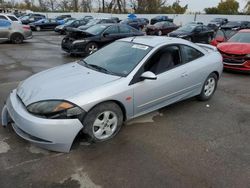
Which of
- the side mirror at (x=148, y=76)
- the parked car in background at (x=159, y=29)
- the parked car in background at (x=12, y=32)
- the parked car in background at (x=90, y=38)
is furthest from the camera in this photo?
the parked car in background at (x=159, y=29)

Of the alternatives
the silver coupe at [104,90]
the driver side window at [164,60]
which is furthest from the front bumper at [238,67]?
the driver side window at [164,60]

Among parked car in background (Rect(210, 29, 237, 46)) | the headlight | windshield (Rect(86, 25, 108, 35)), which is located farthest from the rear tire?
the headlight

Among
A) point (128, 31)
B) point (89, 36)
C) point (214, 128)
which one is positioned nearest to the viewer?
point (214, 128)

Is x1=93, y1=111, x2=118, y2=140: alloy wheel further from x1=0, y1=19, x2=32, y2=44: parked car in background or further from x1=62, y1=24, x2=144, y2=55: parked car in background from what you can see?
x1=0, y1=19, x2=32, y2=44: parked car in background

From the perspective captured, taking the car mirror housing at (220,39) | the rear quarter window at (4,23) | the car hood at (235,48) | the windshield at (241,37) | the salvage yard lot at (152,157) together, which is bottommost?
the salvage yard lot at (152,157)

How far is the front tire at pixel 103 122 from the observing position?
3.52m

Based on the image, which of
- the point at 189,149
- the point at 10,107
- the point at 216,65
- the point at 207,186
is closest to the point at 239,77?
the point at 216,65

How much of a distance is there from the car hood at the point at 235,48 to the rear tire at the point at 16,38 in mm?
11830

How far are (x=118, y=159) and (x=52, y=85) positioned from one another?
4.70 ft

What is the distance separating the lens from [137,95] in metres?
3.98

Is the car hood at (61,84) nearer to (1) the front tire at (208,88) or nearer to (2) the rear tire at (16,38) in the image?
(1) the front tire at (208,88)

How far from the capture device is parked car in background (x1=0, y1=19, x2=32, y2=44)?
579 inches

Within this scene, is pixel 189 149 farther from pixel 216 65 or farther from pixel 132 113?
pixel 216 65

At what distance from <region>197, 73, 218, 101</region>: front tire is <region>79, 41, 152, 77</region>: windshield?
1.83m
